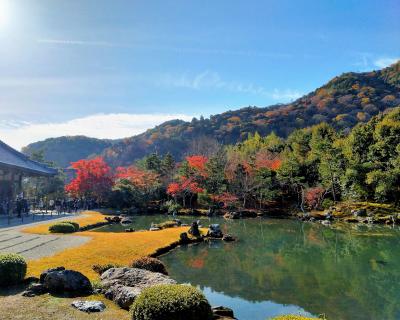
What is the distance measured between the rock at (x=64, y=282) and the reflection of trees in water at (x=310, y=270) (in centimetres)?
614

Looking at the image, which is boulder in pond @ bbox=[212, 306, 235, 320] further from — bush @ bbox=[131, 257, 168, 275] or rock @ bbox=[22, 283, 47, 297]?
rock @ bbox=[22, 283, 47, 297]

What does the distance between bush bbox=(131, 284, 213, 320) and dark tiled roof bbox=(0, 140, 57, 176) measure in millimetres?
33306

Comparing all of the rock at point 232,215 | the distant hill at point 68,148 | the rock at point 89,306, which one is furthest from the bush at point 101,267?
the distant hill at point 68,148

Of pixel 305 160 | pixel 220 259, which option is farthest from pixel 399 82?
pixel 220 259

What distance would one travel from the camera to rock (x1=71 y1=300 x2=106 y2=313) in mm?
9602

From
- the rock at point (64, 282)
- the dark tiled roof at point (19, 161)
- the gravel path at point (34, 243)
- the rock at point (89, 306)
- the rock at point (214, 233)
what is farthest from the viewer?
the dark tiled roof at point (19, 161)

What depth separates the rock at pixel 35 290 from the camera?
10.7m

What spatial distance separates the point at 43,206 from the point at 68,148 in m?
105

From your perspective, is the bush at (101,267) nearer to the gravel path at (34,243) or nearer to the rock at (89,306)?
the gravel path at (34,243)

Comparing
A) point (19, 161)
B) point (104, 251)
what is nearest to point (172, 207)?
point (19, 161)

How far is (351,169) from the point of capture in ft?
145

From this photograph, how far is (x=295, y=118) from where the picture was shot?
390ft

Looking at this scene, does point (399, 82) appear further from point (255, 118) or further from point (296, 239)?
point (296, 239)

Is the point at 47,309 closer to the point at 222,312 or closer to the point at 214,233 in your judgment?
the point at 222,312
